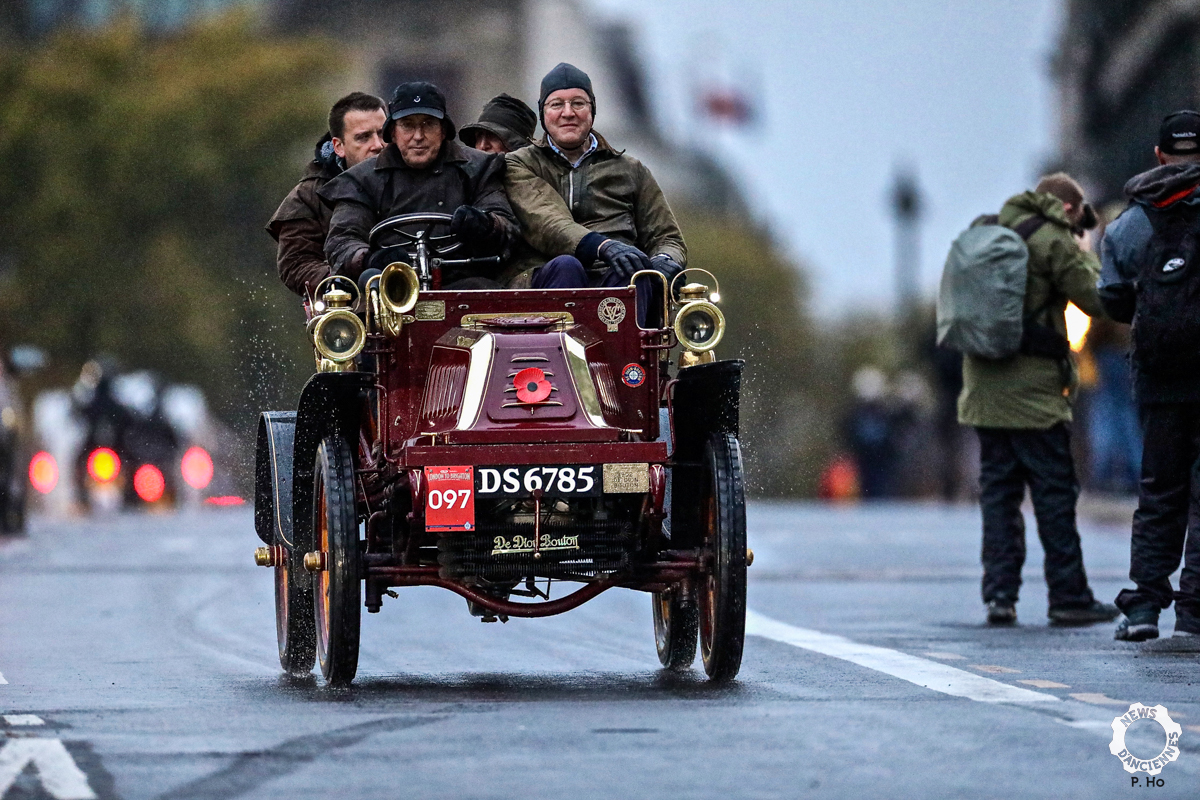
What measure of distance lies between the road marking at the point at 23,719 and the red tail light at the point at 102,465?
89.2 feet

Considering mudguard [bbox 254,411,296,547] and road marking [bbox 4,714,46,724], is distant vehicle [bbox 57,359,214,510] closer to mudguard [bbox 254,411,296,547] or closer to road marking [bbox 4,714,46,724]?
mudguard [bbox 254,411,296,547]

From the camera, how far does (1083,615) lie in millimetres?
13617

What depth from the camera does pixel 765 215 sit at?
520 ft

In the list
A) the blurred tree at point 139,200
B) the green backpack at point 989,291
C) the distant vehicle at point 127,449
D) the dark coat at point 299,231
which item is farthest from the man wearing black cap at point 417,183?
the blurred tree at point 139,200

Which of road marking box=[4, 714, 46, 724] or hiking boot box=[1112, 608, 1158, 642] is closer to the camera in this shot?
road marking box=[4, 714, 46, 724]

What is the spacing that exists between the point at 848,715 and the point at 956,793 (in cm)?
172

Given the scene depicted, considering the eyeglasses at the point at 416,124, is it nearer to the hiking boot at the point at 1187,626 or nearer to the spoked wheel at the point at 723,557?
the spoked wheel at the point at 723,557

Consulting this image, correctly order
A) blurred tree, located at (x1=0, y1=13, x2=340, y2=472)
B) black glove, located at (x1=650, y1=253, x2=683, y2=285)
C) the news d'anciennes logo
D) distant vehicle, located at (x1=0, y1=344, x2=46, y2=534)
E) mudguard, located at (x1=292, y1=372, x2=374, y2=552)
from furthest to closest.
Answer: blurred tree, located at (x1=0, y1=13, x2=340, y2=472)
distant vehicle, located at (x1=0, y1=344, x2=46, y2=534)
black glove, located at (x1=650, y1=253, x2=683, y2=285)
mudguard, located at (x1=292, y1=372, x2=374, y2=552)
the news d'anciennes logo

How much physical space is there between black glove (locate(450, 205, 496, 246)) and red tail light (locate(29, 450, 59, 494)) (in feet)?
81.6

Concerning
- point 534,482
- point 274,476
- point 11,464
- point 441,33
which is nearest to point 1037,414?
point 274,476

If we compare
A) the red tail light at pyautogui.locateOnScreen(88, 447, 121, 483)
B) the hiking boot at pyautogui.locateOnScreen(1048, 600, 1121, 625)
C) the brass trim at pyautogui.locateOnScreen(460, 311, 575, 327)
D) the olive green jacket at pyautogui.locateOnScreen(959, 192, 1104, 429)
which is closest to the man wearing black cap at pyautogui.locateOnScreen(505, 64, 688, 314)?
the brass trim at pyautogui.locateOnScreen(460, 311, 575, 327)

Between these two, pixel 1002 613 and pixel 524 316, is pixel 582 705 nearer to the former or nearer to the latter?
pixel 524 316

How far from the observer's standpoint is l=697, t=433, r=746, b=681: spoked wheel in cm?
979

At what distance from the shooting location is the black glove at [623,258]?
1046 cm
